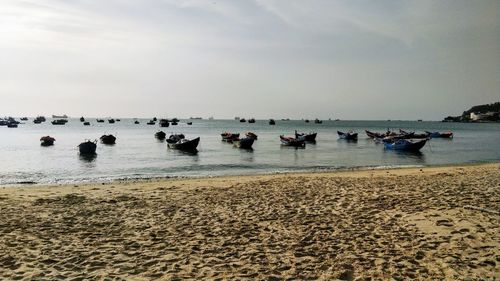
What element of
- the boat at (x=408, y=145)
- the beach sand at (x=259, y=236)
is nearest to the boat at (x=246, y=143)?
the boat at (x=408, y=145)

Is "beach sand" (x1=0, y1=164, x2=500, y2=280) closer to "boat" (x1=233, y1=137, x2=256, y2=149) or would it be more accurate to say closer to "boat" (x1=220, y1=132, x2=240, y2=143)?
"boat" (x1=233, y1=137, x2=256, y2=149)

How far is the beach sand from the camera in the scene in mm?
7156

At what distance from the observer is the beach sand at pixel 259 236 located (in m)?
7.16

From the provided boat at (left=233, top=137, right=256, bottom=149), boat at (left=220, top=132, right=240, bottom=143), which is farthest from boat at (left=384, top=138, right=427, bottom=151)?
boat at (left=220, top=132, right=240, bottom=143)

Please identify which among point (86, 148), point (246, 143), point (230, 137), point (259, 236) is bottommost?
point (86, 148)

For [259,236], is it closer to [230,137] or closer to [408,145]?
[408,145]

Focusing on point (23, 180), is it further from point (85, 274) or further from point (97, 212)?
point (85, 274)

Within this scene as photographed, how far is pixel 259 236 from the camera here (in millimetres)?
9398

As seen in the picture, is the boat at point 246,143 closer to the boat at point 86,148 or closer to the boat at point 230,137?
the boat at point 230,137

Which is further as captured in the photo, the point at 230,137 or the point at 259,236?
the point at 230,137

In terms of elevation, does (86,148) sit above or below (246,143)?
below

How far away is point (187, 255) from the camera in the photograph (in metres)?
8.11

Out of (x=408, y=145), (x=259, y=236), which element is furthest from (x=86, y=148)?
(x=408, y=145)

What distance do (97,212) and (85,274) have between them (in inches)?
220
